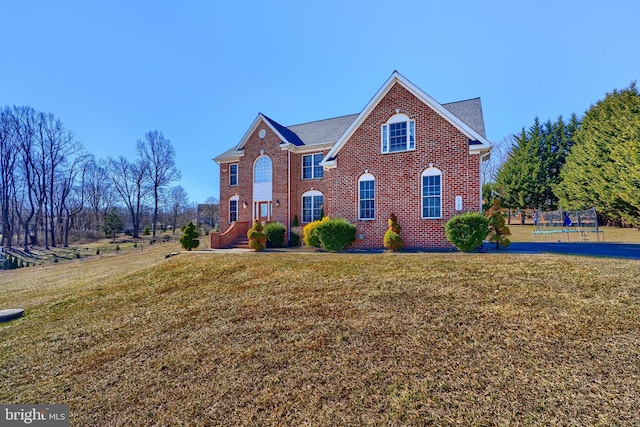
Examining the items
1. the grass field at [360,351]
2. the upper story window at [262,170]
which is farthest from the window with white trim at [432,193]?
the upper story window at [262,170]

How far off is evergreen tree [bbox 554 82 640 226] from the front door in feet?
74.3

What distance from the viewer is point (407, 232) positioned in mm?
12312

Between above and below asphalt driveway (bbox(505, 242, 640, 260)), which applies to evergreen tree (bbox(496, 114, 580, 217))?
above

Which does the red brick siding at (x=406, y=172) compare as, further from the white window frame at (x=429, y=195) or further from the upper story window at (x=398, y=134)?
the upper story window at (x=398, y=134)

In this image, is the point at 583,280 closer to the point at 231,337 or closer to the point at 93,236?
the point at 231,337

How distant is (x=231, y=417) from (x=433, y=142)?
1188 cm

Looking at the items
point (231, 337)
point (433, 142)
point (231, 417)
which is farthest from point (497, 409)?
point (433, 142)

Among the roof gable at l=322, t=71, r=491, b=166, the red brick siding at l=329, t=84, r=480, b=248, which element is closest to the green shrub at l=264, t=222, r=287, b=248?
the red brick siding at l=329, t=84, r=480, b=248

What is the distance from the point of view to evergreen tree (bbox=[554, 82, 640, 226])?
58.7 ft

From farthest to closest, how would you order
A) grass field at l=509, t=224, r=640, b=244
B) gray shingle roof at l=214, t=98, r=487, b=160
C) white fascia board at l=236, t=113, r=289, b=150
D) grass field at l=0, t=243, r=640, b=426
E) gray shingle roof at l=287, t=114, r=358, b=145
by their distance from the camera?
gray shingle roof at l=287, t=114, r=358, b=145, white fascia board at l=236, t=113, r=289, b=150, gray shingle roof at l=214, t=98, r=487, b=160, grass field at l=509, t=224, r=640, b=244, grass field at l=0, t=243, r=640, b=426

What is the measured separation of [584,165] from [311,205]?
22.8m

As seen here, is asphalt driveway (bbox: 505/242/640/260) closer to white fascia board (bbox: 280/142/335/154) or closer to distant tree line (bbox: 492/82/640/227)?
distant tree line (bbox: 492/82/640/227)

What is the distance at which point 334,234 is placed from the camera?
39.7ft

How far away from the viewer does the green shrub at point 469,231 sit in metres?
10.1
